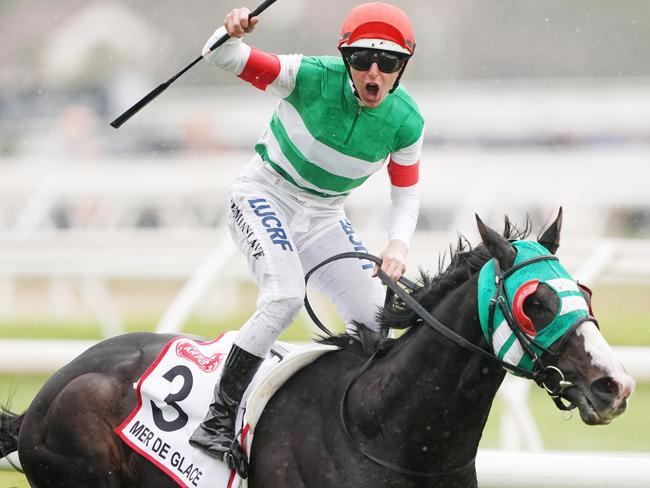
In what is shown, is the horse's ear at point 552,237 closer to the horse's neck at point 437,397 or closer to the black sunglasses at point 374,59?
the horse's neck at point 437,397

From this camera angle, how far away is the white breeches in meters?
3.56

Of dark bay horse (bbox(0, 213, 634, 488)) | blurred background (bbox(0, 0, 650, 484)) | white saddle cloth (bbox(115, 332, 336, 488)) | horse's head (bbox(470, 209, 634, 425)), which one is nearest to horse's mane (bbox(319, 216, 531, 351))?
dark bay horse (bbox(0, 213, 634, 488))

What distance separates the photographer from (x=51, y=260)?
796 centimetres

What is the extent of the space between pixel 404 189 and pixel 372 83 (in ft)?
1.59

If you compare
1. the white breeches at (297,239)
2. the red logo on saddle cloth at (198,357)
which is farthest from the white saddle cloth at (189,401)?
the white breeches at (297,239)

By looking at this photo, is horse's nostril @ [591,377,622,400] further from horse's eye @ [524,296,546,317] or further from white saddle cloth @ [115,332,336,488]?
white saddle cloth @ [115,332,336,488]

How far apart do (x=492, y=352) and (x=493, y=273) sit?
221 millimetres

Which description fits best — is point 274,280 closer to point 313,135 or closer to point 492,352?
point 313,135

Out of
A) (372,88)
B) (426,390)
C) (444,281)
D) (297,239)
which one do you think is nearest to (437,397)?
(426,390)

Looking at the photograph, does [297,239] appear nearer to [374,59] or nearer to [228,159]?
[374,59]

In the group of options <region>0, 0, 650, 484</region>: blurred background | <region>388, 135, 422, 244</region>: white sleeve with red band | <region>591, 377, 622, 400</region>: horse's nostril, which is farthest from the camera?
<region>0, 0, 650, 484</region>: blurred background

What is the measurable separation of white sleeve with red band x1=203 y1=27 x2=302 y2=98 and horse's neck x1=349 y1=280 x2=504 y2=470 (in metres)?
0.90

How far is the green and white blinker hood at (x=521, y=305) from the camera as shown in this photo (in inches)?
113

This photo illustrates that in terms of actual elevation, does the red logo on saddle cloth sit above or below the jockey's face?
below
